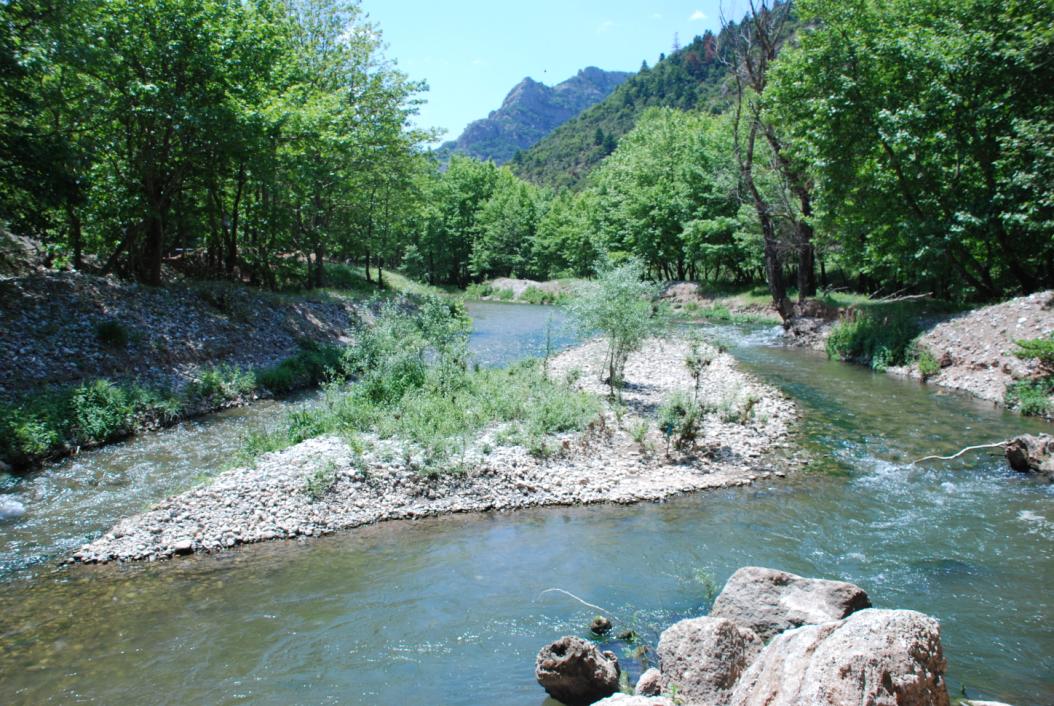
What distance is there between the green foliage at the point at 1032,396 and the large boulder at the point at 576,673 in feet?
57.0

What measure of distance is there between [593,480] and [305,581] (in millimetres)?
6011

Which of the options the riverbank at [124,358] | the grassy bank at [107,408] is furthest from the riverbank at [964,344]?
the grassy bank at [107,408]

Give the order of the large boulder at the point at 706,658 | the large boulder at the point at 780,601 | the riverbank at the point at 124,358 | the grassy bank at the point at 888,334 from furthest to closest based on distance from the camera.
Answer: the grassy bank at the point at 888,334
the riverbank at the point at 124,358
the large boulder at the point at 780,601
the large boulder at the point at 706,658

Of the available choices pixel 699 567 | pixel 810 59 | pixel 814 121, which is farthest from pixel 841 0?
pixel 699 567

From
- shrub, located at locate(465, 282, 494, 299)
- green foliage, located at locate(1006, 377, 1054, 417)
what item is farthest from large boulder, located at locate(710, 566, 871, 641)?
shrub, located at locate(465, 282, 494, 299)

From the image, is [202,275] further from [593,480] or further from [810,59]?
[810,59]

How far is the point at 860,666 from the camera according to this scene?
4242 millimetres

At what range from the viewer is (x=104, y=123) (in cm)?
2192

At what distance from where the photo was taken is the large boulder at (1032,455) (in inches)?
523

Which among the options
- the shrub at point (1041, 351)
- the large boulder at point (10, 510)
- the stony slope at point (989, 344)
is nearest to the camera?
the large boulder at point (10, 510)

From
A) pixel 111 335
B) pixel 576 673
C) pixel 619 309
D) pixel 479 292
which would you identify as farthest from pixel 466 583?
pixel 479 292

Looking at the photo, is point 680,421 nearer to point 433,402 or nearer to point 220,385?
point 433,402

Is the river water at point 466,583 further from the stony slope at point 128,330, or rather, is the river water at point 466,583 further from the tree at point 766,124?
the tree at point 766,124

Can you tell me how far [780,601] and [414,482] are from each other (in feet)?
24.3
